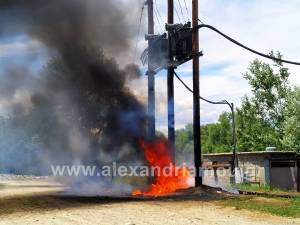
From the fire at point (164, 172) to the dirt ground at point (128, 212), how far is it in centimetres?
511

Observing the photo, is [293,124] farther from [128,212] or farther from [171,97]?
[128,212]

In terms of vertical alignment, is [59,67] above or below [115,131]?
above

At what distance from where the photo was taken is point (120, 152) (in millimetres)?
32500

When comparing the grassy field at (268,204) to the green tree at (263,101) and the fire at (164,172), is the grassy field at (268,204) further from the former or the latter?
the green tree at (263,101)

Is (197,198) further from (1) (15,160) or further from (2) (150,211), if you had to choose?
(1) (15,160)

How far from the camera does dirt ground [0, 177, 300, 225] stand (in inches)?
512

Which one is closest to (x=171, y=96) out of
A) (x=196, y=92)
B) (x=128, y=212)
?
(x=196, y=92)

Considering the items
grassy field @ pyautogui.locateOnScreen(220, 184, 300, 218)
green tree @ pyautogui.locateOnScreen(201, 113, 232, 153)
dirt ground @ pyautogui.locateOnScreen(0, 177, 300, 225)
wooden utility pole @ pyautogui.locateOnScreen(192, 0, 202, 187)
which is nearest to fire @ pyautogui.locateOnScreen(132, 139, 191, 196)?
wooden utility pole @ pyautogui.locateOnScreen(192, 0, 202, 187)

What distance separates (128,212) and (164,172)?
34.8ft

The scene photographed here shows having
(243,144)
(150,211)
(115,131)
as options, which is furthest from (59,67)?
(243,144)

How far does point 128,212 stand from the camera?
48.9 ft

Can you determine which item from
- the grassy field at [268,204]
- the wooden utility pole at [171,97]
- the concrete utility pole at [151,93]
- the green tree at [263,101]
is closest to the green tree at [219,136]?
the green tree at [263,101]

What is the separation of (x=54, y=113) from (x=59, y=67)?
7.07m

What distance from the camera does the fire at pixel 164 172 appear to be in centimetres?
2458
